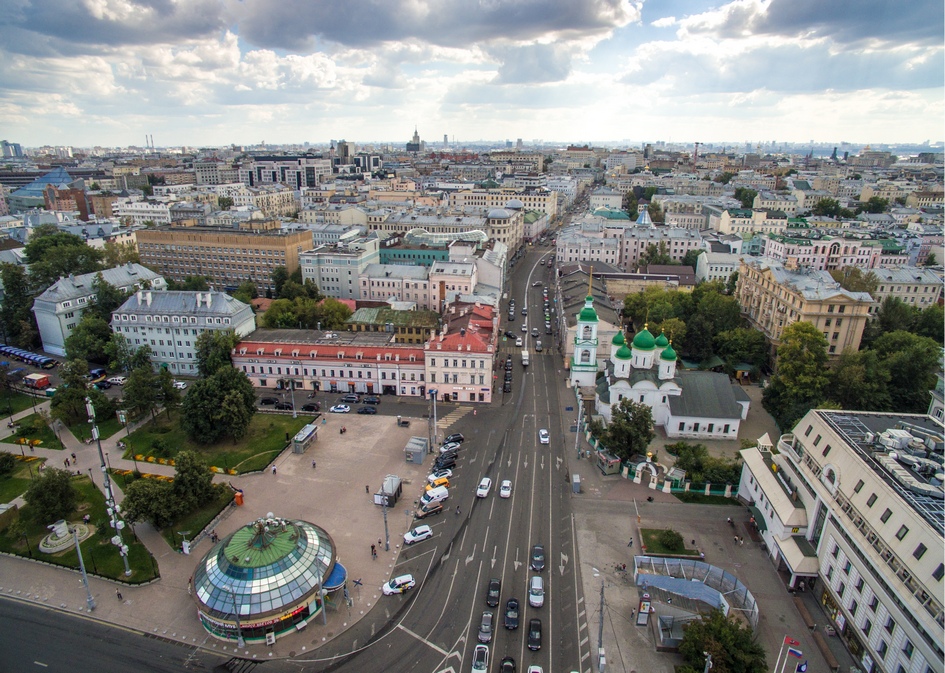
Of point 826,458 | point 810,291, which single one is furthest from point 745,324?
point 826,458

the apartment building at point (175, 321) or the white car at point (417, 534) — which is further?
the apartment building at point (175, 321)

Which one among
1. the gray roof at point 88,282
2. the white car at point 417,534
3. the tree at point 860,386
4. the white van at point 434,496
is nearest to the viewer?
the white car at point 417,534

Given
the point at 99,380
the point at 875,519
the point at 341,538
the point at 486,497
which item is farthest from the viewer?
the point at 99,380

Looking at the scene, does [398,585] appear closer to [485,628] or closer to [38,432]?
[485,628]

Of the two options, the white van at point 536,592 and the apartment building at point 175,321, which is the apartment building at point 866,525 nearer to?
the white van at point 536,592

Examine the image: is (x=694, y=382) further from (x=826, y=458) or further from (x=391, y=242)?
(x=391, y=242)

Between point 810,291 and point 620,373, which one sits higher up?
point 810,291

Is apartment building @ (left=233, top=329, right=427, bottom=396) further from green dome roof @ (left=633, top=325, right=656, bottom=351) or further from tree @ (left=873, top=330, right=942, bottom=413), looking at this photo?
tree @ (left=873, top=330, right=942, bottom=413)

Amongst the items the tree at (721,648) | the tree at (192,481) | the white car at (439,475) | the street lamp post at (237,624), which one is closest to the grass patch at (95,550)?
the tree at (192,481)
